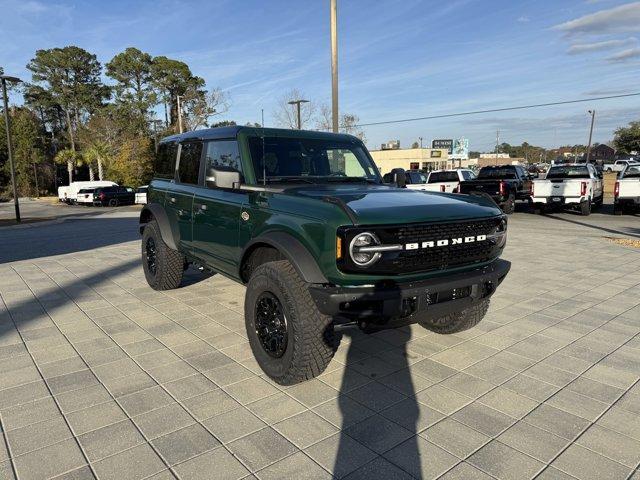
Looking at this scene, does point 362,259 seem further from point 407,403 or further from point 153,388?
point 153,388

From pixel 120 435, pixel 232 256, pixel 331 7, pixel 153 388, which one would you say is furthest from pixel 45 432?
pixel 331 7

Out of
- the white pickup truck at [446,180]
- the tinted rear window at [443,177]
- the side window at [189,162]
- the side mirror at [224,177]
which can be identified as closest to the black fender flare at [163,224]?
the side window at [189,162]

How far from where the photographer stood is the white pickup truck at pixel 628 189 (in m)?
15.1

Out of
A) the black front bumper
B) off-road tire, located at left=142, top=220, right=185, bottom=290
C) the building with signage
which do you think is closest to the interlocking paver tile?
the black front bumper

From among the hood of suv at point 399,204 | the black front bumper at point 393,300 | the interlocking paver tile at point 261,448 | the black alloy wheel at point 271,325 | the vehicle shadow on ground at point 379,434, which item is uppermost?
the hood of suv at point 399,204

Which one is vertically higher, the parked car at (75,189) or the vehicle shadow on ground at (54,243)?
the parked car at (75,189)

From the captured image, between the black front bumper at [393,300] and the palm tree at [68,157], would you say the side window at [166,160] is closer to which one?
the black front bumper at [393,300]

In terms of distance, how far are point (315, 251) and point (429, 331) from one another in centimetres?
211

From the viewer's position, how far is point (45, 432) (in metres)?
2.82

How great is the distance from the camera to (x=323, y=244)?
3.00 meters

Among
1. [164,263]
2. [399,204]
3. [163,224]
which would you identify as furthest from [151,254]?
[399,204]

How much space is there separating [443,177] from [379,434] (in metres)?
17.4

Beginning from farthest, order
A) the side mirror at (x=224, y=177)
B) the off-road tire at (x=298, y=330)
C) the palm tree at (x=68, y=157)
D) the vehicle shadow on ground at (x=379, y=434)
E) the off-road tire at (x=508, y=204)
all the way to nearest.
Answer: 1. the palm tree at (x=68, y=157)
2. the off-road tire at (x=508, y=204)
3. the side mirror at (x=224, y=177)
4. the off-road tire at (x=298, y=330)
5. the vehicle shadow on ground at (x=379, y=434)

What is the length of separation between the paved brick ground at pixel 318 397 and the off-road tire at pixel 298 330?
0.18 m
